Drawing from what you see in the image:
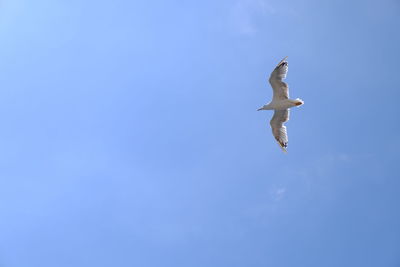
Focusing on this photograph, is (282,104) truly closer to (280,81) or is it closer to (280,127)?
(280,81)

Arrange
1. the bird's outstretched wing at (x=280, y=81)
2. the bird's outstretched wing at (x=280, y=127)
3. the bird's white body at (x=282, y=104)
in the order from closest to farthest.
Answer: the bird's outstretched wing at (x=280, y=81) → the bird's white body at (x=282, y=104) → the bird's outstretched wing at (x=280, y=127)

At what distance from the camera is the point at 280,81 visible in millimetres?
29156

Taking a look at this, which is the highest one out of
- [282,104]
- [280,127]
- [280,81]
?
[280,81]

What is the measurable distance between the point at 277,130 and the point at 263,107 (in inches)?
76.4

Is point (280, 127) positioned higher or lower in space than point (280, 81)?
lower

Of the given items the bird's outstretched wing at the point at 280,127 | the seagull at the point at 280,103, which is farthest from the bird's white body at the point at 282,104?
the bird's outstretched wing at the point at 280,127

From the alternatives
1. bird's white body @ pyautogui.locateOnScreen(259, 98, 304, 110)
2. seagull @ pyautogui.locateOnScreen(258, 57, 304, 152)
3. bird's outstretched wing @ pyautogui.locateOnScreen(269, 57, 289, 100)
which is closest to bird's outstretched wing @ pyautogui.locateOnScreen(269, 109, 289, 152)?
seagull @ pyautogui.locateOnScreen(258, 57, 304, 152)

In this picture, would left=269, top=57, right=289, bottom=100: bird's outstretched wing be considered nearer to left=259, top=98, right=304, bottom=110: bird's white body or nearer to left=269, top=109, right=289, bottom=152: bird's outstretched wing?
left=259, top=98, right=304, bottom=110: bird's white body

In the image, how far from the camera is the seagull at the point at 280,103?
94.8ft

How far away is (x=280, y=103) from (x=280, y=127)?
2.16m

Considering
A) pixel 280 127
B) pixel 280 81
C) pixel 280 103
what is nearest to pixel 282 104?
pixel 280 103

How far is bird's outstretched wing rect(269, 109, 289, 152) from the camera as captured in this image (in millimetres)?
31094

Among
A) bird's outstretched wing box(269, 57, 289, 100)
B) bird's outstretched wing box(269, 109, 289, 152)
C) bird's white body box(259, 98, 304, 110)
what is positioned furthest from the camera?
bird's outstretched wing box(269, 109, 289, 152)

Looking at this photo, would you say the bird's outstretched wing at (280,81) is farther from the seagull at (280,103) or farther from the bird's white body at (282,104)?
the bird's white body at (282,104)
